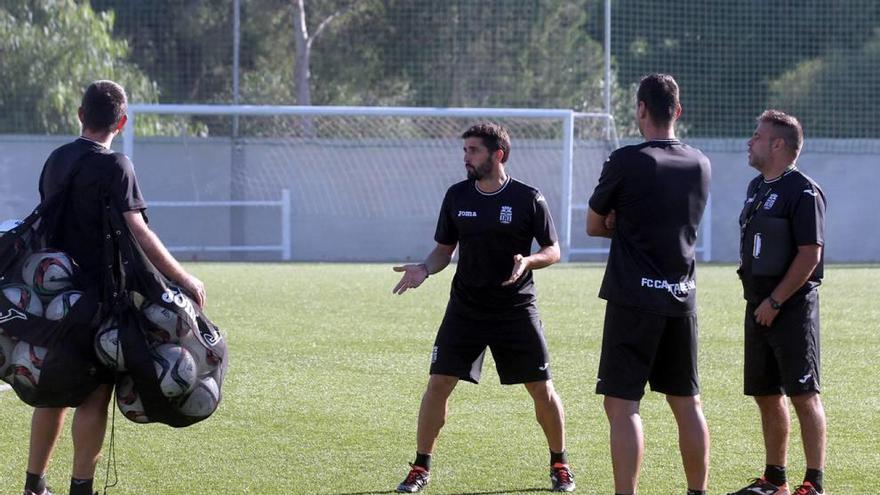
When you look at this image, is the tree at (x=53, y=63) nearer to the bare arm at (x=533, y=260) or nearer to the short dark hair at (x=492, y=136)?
the short dark hair at (x=492, y=136)

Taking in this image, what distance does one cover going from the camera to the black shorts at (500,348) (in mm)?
6816

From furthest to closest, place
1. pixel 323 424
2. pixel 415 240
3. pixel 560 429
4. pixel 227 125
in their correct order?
pixel 227 125
pixel 415 240
pixel 323 424
pixel 560 429

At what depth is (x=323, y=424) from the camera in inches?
324

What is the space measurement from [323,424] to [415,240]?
19.3 meters

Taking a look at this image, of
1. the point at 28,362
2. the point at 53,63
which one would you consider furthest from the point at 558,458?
the point at 53,63

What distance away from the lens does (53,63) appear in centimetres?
2806

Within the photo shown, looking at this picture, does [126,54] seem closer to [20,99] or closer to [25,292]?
[20,99]

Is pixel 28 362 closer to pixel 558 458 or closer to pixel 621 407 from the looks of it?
pixel 621 407

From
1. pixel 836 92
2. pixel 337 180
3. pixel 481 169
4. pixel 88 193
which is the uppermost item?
pixel 836 92

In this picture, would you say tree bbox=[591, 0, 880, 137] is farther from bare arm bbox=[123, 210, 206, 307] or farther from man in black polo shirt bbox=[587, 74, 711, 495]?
bare arm bbox=[123, 210, 206, 307]

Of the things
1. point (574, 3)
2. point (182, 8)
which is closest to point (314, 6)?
point (182, 8)

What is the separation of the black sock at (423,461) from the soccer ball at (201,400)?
1.41m

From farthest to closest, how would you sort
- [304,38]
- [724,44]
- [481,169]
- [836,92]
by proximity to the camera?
[304,38] < [836,92] < [724,44] < [481,169]

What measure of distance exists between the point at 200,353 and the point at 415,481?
1.52 m
